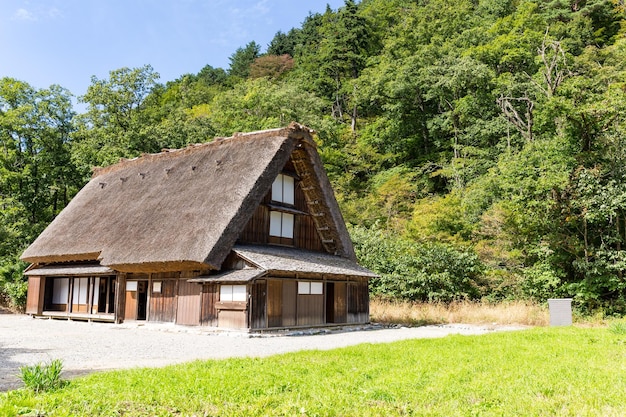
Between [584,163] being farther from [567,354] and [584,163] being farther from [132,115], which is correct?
[132,115]

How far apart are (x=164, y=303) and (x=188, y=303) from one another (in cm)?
145

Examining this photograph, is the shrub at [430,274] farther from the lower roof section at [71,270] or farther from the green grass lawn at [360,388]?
the green grass lawn at [360,388]

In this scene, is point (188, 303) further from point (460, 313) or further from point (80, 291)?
point (460, 313)

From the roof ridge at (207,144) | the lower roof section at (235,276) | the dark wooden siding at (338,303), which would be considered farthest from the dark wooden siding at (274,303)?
the roof ridge at (207,144)

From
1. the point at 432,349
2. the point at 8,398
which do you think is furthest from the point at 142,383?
the point at 432,349

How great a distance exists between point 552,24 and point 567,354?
39.6 metres

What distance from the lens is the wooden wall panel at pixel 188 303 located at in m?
18.1

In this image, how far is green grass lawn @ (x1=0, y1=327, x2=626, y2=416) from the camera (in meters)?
5.65

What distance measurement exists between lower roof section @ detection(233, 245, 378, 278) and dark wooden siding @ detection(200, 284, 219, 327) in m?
1.62

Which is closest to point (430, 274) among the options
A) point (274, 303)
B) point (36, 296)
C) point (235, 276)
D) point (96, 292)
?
point (274, 303)

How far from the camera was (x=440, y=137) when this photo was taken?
43469 mm

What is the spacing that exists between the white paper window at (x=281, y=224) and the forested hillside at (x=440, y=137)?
7.16 metres

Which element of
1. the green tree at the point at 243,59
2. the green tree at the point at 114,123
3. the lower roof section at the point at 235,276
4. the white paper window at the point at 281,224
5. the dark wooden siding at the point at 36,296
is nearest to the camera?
the lower roof section at the point at 235,276

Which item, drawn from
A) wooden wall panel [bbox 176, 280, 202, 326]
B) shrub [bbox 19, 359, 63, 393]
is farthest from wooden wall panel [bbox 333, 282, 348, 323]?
shrub [bbox 19, 359, 63, 393]
